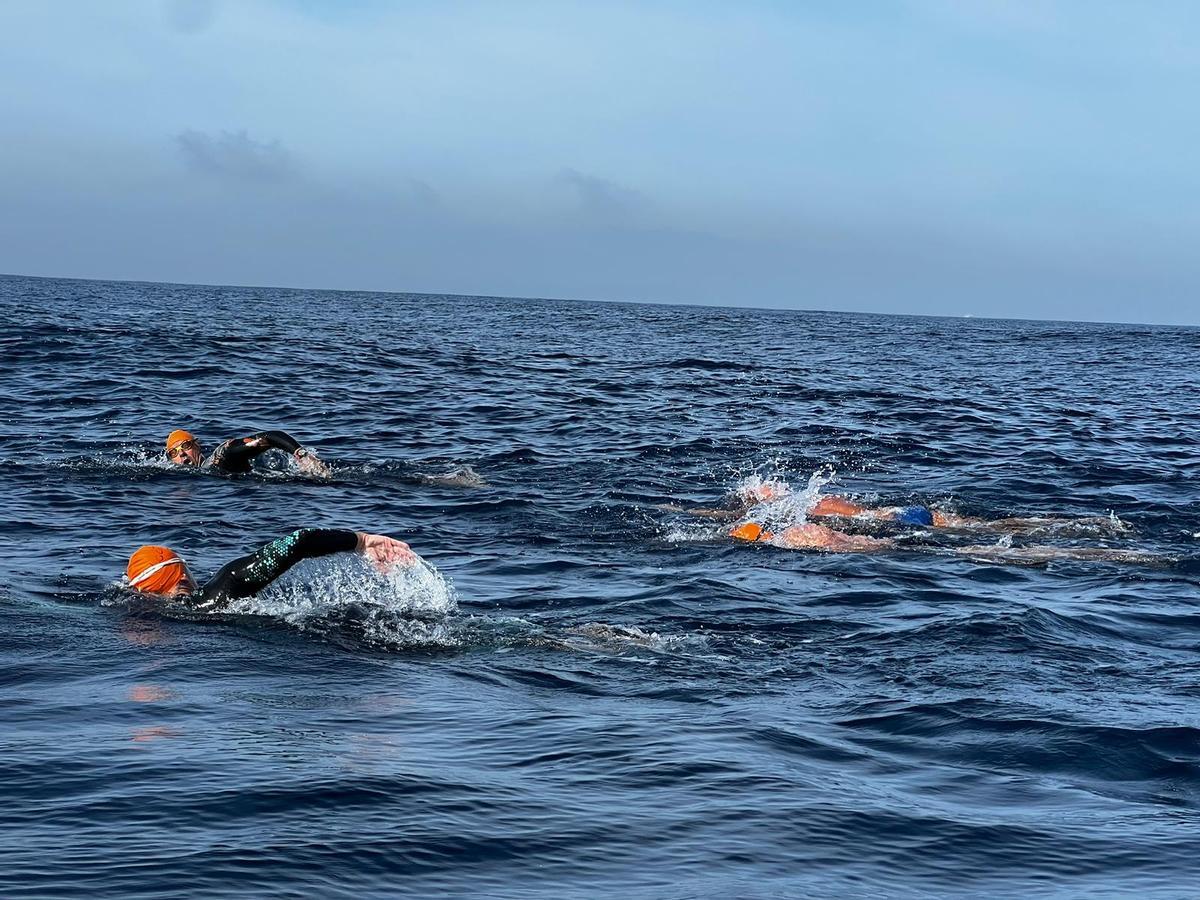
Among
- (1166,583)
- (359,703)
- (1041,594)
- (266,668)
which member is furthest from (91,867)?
(1166,583)

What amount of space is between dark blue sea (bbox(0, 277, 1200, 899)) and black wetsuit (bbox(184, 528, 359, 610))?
23cm

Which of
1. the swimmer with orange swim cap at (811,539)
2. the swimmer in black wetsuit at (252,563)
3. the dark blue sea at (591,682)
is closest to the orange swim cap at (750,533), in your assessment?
the swimmer with orange swim cap at (811,539)

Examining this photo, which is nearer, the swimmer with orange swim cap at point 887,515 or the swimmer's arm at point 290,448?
the swimmer with orange swim cap at point 887,515

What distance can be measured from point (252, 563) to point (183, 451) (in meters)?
9.39

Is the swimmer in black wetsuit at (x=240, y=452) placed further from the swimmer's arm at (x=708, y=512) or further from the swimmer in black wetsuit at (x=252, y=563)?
the swimmer in black wetsuit at (x=252, y=563)

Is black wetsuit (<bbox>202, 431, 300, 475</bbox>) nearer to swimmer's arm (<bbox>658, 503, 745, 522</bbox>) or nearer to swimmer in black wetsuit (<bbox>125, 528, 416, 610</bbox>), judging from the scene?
swimmer's arm (<bbox>658, 503, 745, 522</bbox>)

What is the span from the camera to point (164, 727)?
808cm

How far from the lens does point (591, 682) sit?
960 centimetres

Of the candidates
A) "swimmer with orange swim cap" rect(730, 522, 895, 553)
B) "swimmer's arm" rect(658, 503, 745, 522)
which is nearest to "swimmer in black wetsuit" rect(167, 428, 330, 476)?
"swimmer's arm" rect(658, 503, 745, 522)

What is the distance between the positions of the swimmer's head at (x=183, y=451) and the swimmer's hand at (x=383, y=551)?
9912 mm

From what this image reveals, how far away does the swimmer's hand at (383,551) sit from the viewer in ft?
35.3

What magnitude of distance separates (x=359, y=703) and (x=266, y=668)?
4.00ft

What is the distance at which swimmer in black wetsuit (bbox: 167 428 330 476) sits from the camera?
1928 cm

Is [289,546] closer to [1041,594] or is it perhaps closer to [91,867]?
[91,867]
